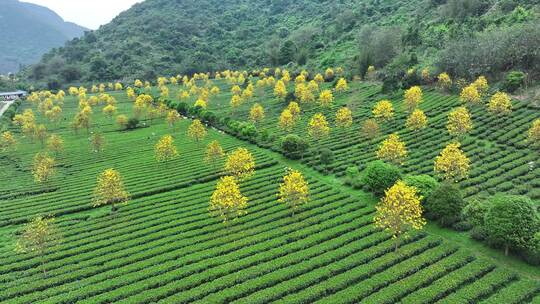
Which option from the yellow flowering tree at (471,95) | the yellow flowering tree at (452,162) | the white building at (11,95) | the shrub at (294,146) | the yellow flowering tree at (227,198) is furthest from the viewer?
the white building at (11,95)

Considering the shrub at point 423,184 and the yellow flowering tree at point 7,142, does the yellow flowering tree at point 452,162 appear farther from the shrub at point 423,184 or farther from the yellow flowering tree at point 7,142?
the yellow flowering tree at point 7,142

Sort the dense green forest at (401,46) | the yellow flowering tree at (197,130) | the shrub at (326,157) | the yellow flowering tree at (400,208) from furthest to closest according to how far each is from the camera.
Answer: the dense green forest at (401,46), the yellow flowering tree at (197,130), the shrub at (326,157), the yellow flowering tree at (400,208)

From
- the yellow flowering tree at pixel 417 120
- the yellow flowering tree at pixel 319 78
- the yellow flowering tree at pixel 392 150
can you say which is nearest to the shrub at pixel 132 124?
the yellow flowering tree at pixel 319 78

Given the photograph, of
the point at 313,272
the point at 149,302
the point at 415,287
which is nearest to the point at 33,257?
the point at 149,302

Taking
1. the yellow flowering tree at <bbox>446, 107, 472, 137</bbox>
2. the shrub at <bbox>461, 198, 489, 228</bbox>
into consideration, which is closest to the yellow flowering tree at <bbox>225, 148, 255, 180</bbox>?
the shrub at <bbox>461, 198, 489, 228</bbox>

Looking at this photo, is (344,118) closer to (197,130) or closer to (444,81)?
(197,130)

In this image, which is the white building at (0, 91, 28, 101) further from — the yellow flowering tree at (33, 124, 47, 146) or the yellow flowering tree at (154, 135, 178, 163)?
the yellow flowering tree at (154, 135, 178, 163)

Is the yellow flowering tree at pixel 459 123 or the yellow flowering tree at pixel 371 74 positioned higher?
the yellow flowering tree at pixel 371 74

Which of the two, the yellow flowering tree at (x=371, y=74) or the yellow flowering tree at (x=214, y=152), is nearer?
the yellow flowering tree at (x=214, y=152)
